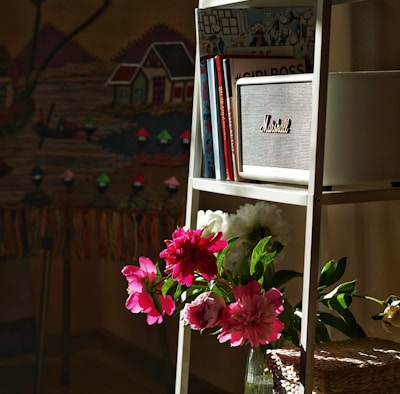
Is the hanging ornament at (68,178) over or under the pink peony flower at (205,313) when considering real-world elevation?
over

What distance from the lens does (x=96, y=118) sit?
2.33 m

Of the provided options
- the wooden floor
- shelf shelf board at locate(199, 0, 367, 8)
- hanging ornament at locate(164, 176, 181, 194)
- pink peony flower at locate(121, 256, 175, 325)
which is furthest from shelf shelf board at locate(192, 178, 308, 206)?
the wooden floor

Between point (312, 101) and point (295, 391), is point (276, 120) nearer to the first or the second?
point (312, 101)

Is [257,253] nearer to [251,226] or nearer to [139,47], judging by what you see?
[251,226]

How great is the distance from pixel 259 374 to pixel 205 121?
53 centimetres

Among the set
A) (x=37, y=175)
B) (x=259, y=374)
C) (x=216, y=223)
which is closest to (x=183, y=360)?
(x=259, y=374)

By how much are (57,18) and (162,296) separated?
110 centimetres

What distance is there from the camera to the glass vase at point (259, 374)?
1.62 metres

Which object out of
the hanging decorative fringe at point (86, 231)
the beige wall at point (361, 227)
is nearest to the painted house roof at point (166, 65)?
the beige wall at point (361, 227)

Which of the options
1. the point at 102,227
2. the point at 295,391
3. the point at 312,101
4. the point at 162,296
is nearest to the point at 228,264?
the point at 162,296

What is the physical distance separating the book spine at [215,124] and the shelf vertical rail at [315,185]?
308 millimetres

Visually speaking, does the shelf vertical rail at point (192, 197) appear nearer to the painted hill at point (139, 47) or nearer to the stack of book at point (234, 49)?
the stack of book at point (234, 49)

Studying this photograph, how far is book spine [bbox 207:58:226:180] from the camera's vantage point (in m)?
1.67

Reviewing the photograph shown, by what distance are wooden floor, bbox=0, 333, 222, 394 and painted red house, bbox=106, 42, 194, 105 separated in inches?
31.0
